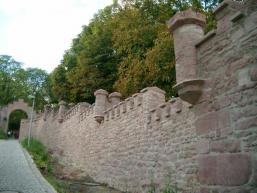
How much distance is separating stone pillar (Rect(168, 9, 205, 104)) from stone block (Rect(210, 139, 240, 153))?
749 mm

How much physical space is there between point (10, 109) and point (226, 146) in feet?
140

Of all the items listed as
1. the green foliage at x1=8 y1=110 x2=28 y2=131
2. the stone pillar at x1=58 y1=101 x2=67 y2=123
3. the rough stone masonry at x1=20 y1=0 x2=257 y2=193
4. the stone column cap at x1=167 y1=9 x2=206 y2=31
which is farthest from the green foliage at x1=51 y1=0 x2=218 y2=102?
the green foliage at x1=8 y1=110 x2=28 y2=131

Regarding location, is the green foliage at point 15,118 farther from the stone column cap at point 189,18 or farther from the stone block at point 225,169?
the stone block at point 225,169

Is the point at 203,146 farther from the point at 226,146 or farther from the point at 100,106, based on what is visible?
the point at 100,106

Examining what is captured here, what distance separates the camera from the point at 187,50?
4742 mm

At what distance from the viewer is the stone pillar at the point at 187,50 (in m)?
4.59

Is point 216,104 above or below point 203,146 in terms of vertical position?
above

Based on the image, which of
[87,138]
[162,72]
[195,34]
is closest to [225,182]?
[195,34]

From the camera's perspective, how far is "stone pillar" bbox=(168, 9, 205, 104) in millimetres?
4593

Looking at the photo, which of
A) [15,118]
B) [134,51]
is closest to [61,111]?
[134,51]

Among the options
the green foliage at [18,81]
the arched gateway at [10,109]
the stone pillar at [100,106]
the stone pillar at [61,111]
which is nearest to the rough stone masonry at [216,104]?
the stone pillar at [100,106]

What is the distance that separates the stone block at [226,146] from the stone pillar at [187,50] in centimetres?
75

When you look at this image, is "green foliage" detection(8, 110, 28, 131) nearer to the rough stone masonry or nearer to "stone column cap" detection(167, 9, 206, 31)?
the rough stone masonry

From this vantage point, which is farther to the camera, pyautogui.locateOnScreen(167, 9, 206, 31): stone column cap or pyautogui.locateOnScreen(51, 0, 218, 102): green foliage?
pyautogui.locateOnScreen(51, 0, 218, 102): green foliage
